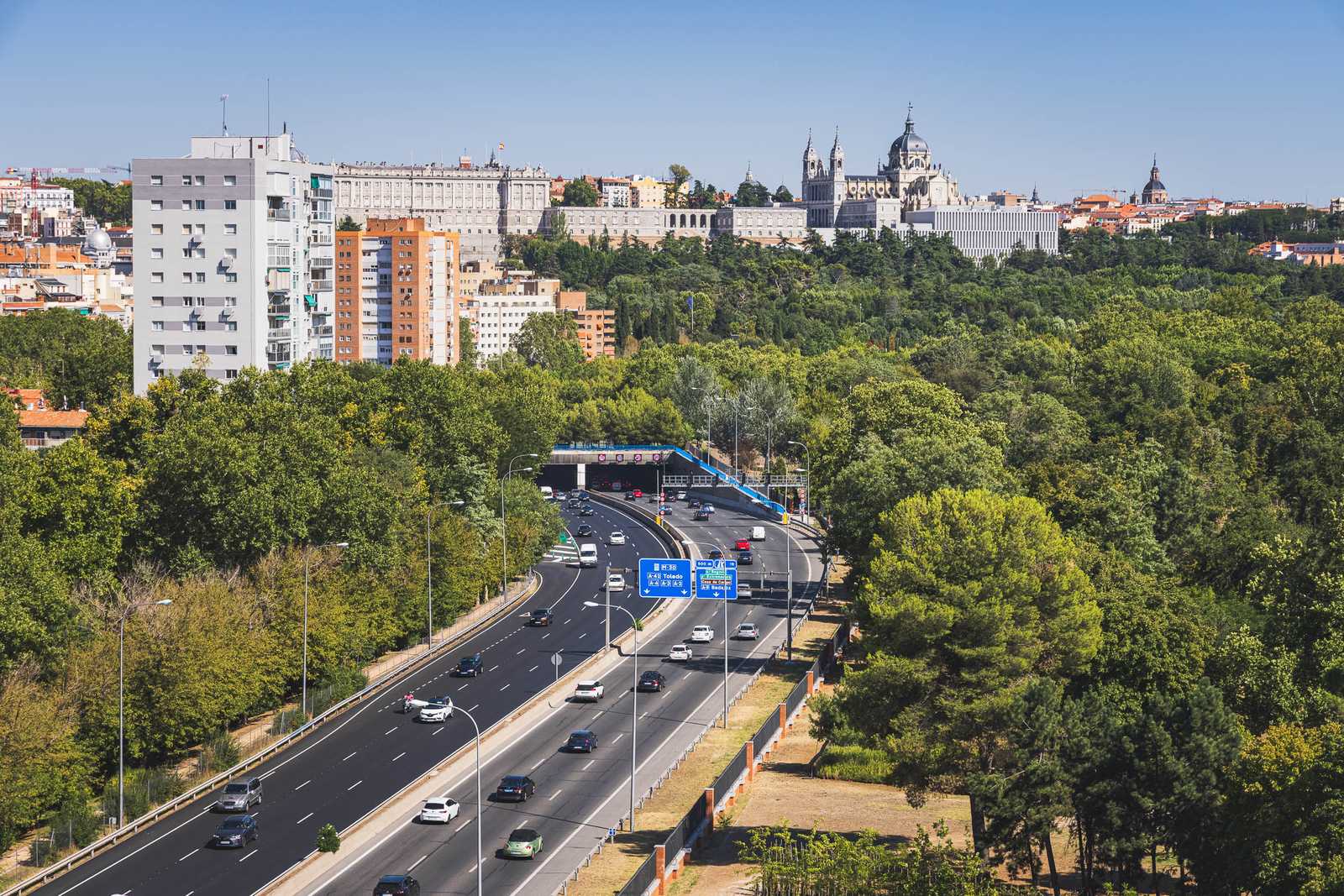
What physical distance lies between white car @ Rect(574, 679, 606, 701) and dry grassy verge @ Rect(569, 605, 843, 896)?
5133mm

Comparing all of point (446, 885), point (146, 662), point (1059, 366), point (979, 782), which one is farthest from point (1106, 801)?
point (1059, 366)

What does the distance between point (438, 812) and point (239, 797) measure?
236 inches

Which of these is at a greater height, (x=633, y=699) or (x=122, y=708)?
(x=122, y=708)

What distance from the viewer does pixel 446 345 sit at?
161000 millimetres

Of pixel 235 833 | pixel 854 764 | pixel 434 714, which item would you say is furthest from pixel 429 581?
pixel 235 833

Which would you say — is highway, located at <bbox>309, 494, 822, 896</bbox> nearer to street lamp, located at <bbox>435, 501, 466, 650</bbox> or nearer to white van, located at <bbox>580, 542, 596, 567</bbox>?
street lamp, located at <bbox>435, 501, 466, 650</bbox>

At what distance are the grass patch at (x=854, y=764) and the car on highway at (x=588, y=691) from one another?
11594 mm

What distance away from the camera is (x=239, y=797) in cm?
4994

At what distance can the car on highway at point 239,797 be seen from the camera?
163ft

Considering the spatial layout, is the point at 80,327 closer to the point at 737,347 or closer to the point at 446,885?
the point at 737,347

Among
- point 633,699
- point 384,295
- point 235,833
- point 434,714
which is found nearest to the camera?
point 235,833

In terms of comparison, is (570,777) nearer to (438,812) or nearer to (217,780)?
(438,812)

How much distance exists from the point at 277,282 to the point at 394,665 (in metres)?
33.4

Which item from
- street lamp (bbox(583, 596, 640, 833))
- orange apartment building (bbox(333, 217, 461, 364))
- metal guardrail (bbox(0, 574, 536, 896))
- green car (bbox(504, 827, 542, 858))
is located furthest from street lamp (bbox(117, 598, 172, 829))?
orange apartment building (bbox(333, 217, 461, 364))
